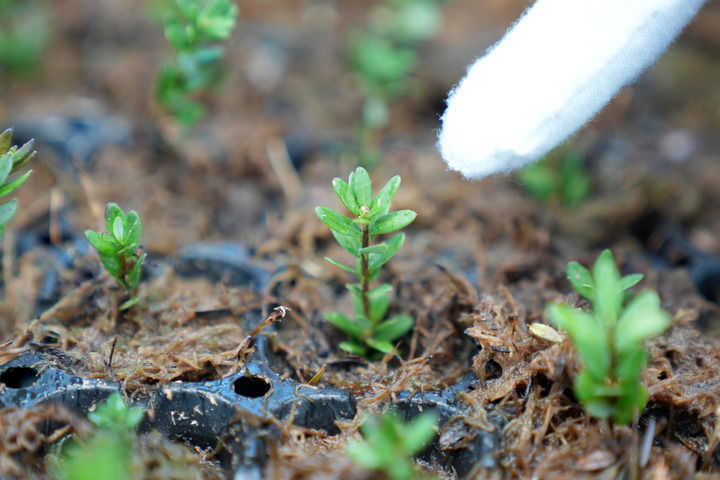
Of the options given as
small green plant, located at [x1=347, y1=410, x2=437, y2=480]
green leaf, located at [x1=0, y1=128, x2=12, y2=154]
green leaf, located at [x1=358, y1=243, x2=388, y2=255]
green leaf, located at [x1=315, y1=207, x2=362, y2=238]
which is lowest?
small green plant, located at [x1=347, y1=410, x2=437, y2=480]

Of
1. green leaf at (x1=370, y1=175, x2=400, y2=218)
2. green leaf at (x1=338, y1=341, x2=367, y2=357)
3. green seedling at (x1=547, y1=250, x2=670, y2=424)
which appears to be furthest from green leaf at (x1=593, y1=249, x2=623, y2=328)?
green leaf at (x1=338, y1=341, x2=367, y2=357)

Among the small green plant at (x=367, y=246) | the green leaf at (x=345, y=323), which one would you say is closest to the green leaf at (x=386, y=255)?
the small green plant at (x=367, y=246)

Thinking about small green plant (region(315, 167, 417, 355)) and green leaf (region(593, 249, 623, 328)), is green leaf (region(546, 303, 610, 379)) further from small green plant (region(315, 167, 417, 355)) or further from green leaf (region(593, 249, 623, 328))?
small green plant (region(315, 167, 417, 355))

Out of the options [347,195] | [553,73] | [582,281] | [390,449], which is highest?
[553,73]

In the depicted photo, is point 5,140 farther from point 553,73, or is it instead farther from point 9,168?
point 553,73

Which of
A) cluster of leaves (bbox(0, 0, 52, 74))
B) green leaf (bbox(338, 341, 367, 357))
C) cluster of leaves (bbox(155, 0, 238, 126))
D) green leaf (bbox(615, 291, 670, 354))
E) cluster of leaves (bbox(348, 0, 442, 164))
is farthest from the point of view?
cluster of leaves (bbox(0, 0, 52, 74))

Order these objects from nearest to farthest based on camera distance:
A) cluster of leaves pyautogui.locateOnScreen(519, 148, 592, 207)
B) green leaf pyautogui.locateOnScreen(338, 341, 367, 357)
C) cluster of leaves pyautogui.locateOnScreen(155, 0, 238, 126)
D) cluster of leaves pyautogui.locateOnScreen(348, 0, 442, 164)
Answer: green leaf pyautogui.locateOnScreen(338, 341, 367, 357), cluster of leaves pyautogui.locateOnScreen(155, 0, 238, 126), cluster of leaves pyautogui.locateOnScreen(519, 148, 592, 207), cluster of leaves pyautogui.locateOnScreen(348, 0, 442, 164)

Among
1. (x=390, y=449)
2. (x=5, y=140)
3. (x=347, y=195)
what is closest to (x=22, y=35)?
(x=5, y=140)

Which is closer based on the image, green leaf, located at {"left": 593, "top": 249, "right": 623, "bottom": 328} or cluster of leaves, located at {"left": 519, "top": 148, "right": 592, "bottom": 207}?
green leaf, located at {"left": 593, "top": 249, "right": 623, "bottom": 328}
